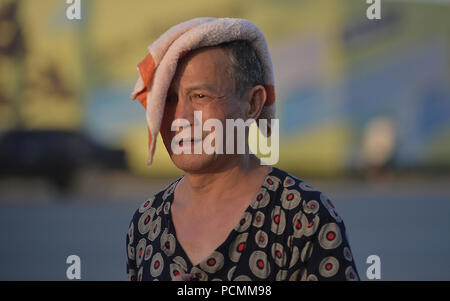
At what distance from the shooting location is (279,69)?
71.6 ft

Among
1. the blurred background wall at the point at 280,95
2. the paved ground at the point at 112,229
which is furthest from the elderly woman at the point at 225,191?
the blurred background wall at the point at 280,95

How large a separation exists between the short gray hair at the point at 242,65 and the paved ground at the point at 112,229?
469cm

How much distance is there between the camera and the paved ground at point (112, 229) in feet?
23.4

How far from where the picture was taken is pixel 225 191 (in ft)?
6.69

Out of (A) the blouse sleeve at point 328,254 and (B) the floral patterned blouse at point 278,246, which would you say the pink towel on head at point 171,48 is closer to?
(B) the floral patterned blouse at point 278,246

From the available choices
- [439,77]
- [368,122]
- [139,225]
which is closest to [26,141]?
[368,122]

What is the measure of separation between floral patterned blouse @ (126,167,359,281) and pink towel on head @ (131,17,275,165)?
36 centimetres

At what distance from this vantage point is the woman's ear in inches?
80.0

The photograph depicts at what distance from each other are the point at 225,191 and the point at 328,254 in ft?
1.31

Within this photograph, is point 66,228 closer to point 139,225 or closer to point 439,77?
point 139,225

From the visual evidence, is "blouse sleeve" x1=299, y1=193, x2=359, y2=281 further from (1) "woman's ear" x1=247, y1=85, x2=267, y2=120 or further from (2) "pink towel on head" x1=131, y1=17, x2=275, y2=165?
(2) "pink towel on head" x1=131, y1=17, x2=275, y2=165

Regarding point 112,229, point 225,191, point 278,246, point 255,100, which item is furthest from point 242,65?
point 112,229

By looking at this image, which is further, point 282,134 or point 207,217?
point 282,134
